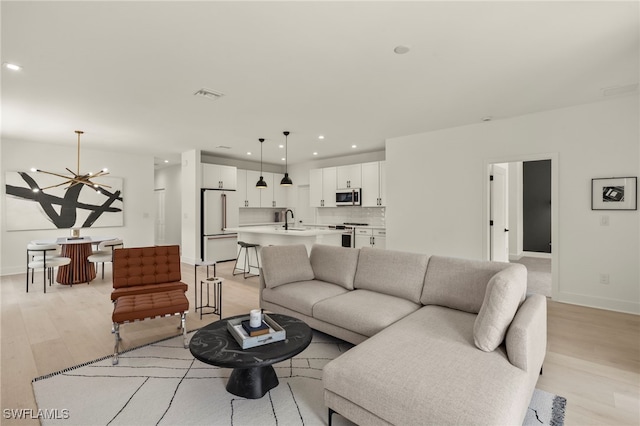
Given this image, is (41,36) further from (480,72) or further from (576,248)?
(576,248)

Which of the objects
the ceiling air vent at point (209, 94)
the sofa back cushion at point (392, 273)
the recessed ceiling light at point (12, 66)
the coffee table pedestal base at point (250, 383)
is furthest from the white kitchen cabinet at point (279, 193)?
the coffee table pedestal base at point (250, 383)

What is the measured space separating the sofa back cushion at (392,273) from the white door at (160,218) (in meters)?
8.47

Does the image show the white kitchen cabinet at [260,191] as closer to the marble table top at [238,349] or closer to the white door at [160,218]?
the white door at [160,218]

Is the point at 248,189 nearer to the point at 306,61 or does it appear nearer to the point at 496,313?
the point at 306,61

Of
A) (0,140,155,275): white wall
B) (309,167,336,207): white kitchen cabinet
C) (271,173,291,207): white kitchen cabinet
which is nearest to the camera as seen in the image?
(0,140,155,275): white wall

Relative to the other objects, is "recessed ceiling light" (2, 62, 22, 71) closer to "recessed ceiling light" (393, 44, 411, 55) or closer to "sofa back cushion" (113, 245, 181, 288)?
"sofa back cushion" (113, 245, 181, 288)

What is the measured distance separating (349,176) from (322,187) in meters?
0.93

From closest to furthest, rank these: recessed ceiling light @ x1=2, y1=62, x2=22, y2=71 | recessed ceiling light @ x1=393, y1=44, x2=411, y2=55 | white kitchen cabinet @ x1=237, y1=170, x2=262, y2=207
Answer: recessed ceiling light @ x1=393, y1=44, x2=411, y2=55 < recessed ceiling light @ x1=2, y1=62, x2=22, y2=71 < white kitchen cabinet @ x1=237, y1=170, x2=262, y2=207

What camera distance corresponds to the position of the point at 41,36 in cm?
242

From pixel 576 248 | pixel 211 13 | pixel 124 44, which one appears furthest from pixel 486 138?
pixel 124 44

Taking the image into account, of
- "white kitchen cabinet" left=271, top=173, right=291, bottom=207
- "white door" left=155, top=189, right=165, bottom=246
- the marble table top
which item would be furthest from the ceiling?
"white door" left=155, top=189, right=165, bottom=246

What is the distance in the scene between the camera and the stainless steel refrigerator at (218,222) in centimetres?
716

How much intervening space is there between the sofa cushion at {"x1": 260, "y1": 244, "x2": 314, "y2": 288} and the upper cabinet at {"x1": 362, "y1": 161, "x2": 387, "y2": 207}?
362 cm

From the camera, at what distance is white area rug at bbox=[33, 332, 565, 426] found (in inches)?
75.4
